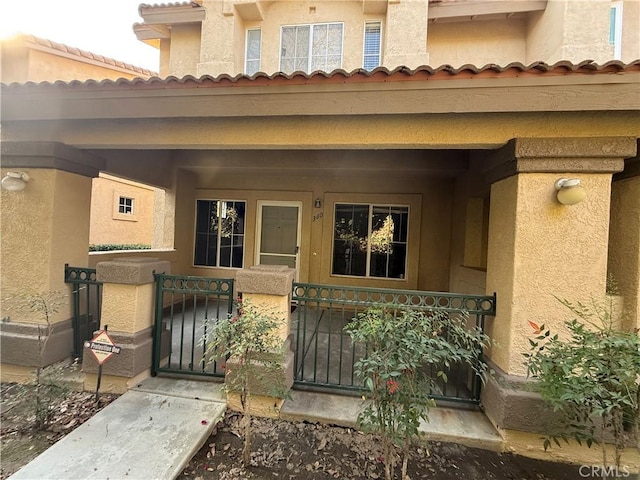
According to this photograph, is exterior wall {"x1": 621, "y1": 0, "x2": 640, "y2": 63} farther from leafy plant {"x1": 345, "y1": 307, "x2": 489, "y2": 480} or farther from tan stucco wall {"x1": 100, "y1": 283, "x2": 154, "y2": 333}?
tan stucco wall {"x1": 100, "y1": 283, "x2": 154, "y2": 333}

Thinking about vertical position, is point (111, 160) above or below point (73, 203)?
above

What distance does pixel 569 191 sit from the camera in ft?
8.74

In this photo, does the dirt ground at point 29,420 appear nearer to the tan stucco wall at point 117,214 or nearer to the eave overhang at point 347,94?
the eave overhang at point 347,94

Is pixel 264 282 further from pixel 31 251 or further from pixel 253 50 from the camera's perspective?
pixel 253 50

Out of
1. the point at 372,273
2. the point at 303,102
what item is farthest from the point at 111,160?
the point at 372,273

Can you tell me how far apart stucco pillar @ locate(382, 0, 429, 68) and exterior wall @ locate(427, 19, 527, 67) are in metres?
0.65

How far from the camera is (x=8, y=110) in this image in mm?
3480

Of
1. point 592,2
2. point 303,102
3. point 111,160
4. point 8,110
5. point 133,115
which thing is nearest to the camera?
point 303,102

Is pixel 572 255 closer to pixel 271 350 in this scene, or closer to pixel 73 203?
pixel 271 350

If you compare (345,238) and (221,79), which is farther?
(345,238)

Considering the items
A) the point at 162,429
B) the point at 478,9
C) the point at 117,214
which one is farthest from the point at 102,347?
the point at 117,214

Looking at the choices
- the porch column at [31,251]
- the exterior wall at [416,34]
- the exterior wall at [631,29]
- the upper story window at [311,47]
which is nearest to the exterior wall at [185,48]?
the exterior wall at [416,34]

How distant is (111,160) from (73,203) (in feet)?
3.35

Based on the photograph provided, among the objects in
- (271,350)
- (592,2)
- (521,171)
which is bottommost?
(271,350)
